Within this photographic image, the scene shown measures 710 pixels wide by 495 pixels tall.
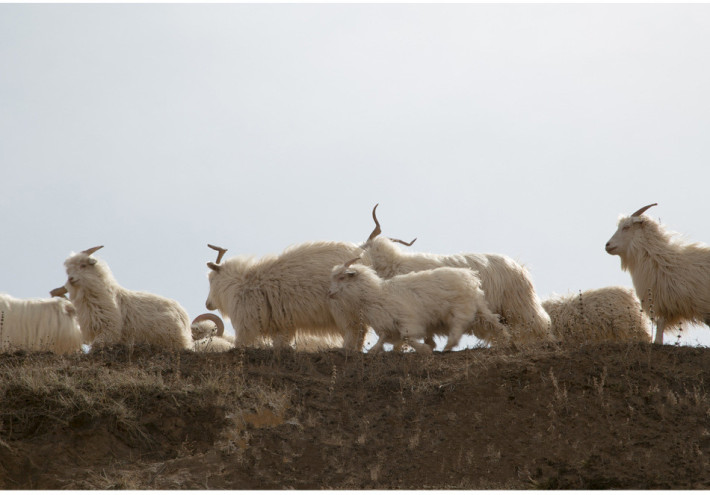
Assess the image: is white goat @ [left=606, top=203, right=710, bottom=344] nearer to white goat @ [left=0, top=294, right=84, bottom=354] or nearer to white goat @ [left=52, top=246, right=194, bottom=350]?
white goat @ [left=52, top=246, right=194, bottom=350]

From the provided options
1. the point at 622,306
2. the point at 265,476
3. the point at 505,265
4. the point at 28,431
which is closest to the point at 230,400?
the point at 265,476

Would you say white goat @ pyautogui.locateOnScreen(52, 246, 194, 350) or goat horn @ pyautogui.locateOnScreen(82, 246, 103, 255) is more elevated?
goat horn @ pyautogui.locateOnScreen(82, 246, 103, 255)

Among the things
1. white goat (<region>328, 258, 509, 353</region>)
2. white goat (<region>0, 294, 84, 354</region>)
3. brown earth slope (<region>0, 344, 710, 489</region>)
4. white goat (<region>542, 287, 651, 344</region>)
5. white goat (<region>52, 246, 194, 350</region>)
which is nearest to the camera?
brown earth slope (<region>0, 344, 710, 489</region>)

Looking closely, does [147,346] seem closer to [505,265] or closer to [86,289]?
[86,289]

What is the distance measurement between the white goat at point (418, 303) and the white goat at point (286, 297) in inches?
34.4

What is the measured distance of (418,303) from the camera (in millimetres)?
12773

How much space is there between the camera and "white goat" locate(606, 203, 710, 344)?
40.8 ft

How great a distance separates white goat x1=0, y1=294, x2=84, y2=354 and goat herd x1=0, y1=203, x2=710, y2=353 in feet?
0.06

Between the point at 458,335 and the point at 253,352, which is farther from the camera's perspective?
the point at 458,335

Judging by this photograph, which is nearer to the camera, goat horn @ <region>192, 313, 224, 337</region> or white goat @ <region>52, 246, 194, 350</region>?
white goat @ <region>52, 246, 194, 350</region>

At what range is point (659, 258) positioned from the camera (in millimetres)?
13047

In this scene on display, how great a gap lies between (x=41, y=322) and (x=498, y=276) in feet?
27.6

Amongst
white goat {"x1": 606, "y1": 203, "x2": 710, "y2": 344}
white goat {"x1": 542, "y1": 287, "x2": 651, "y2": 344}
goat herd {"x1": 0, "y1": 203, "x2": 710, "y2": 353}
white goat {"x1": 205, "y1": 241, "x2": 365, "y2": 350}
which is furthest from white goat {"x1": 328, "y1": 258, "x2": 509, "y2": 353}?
white goat {"x1": 606, "y1": 203, "x2": 710, "y2": 344}

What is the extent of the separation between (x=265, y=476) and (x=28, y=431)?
2955mm
